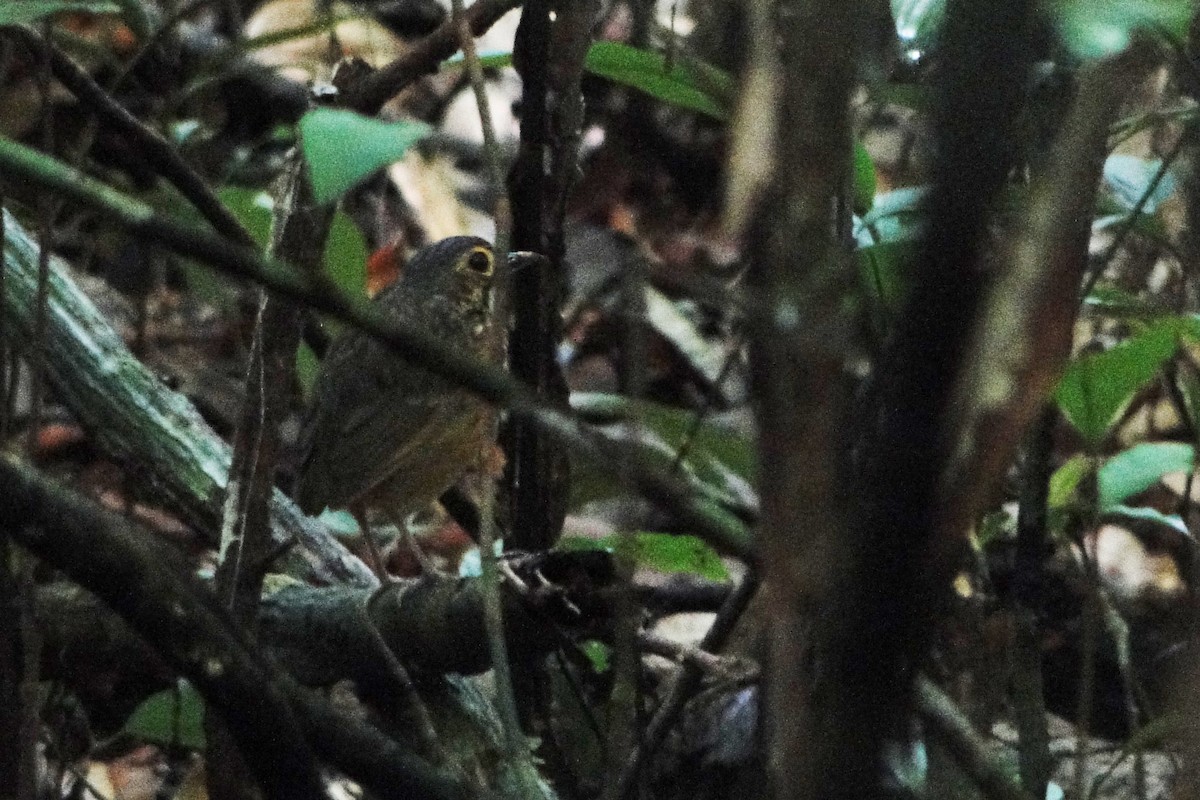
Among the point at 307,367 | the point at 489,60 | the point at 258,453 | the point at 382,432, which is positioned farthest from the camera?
the point at 307,367

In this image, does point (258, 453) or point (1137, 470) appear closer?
point (258, 453)

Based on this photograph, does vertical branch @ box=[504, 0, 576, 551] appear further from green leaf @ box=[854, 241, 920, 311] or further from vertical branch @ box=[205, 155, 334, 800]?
green leaf @ box=[854, 241, 920, 311]

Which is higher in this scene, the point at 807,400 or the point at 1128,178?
the point at 1128,178

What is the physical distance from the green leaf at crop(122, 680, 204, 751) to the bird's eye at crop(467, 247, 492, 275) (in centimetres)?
162

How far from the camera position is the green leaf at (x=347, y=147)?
1.40 meters

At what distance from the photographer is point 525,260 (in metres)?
3.33

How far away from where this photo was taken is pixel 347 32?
294 inches

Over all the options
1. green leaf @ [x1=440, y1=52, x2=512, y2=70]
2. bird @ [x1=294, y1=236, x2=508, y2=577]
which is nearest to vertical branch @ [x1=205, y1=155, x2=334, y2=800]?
green leaf @ [x1=440, y1=52, x2=512, y2=70]

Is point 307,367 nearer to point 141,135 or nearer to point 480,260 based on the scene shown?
point 480,260

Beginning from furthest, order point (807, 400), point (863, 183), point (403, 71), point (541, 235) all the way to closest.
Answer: point (541, 235) → point (403, 71) → point (863, 183) → point (807, 400)

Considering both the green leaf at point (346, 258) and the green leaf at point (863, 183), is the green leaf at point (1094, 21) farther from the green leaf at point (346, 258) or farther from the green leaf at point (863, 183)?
the green leaf at point (346, 258)

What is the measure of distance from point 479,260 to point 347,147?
3.02 meters

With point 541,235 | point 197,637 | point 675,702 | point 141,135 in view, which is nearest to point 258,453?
point 197,637

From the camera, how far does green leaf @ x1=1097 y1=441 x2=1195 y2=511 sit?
10.3 feet
